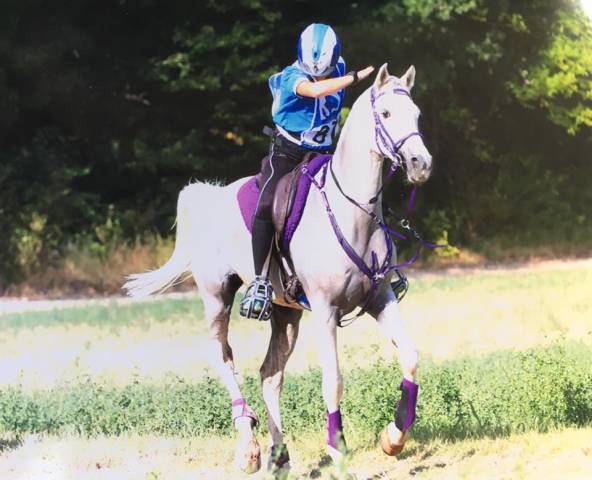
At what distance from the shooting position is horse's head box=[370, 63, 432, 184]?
6.41 m

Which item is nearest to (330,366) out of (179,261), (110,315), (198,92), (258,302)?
(258,302)

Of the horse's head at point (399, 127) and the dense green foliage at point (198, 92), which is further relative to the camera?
the dense green foliage at point (198, 92)

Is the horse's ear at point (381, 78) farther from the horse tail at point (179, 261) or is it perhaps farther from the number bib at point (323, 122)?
the horse tail at point (179, 261)

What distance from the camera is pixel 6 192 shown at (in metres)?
21.4

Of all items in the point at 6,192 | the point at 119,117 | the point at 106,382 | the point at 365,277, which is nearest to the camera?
the point at 365,277

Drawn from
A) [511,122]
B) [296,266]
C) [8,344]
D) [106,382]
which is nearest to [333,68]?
[296,266]

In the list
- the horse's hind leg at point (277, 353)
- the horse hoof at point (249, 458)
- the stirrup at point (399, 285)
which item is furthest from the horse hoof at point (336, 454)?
the horse's hind leg at point (277, 353)

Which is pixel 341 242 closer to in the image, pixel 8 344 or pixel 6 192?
pixel 8 344

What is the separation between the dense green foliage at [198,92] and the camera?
2169 cm

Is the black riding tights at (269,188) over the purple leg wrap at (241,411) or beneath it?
over

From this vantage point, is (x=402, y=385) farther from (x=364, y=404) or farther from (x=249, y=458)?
(x=364, y=404)

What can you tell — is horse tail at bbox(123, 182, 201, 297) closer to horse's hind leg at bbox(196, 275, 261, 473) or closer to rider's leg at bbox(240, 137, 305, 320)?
horse's hind leg at bbox(196, 275, 261, 473)

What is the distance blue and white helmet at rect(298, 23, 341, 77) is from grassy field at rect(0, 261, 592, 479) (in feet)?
8.00

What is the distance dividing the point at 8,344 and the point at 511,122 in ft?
49.1
